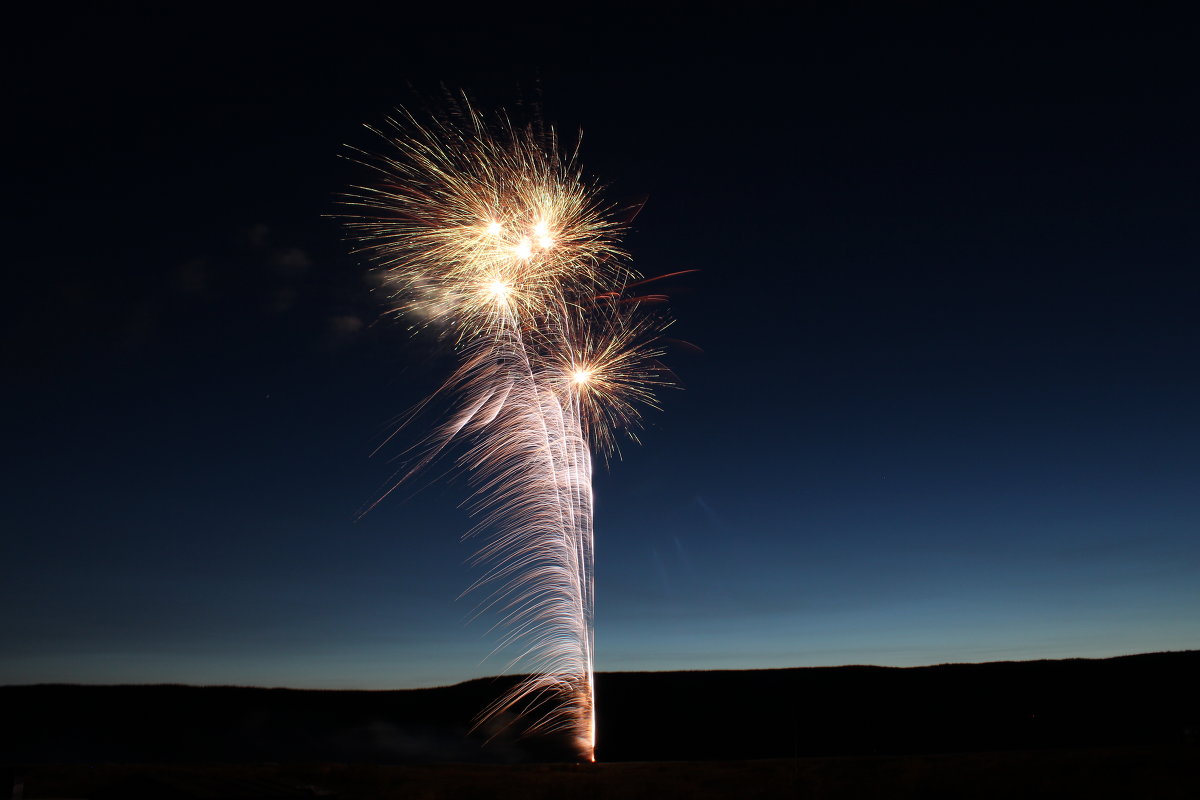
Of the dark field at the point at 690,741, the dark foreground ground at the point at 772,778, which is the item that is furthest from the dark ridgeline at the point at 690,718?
the dark foreground ground at the point at 772,778

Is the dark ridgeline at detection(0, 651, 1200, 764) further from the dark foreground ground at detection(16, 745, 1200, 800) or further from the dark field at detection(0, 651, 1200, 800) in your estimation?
the dark foreground ground at detection(16, 745, 1200, 800)

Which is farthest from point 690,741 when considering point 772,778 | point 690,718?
point 772,778

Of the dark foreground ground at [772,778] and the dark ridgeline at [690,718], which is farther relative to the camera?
the dark ridgeline at [690,718]

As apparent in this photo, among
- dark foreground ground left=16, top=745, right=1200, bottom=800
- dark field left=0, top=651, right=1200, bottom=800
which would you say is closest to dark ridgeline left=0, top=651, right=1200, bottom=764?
dark field left=0, top=651, right=1200, bottom=800

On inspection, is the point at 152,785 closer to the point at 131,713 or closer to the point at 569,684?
the point at 569,684

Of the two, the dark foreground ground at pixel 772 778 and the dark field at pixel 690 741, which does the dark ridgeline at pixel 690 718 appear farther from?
the dark foreground ground at pixel 772 778

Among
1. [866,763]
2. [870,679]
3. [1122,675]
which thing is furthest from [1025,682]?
[866,763]

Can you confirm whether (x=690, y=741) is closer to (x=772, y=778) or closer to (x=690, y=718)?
(x=690, y=718)
